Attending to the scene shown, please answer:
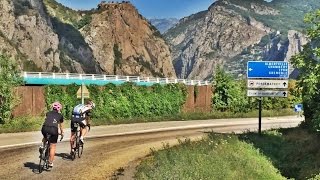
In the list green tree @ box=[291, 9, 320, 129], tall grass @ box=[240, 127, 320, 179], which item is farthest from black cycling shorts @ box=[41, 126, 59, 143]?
green tree @ box=[291, 9, 320, 129]

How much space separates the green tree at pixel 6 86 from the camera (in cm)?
3466

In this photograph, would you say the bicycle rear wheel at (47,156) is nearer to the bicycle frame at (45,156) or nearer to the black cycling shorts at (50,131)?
the bicycle frame at (45,156)

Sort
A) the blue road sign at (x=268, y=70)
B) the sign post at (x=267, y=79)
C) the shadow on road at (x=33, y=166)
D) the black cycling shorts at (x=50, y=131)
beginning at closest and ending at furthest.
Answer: the black cycling shorts at (x=50, y=131) → the shadow on road at (x=33, y=166) → the sign post at (x=267, y=79) → the blue road sign at (x=268, y=70)

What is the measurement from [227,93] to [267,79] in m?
31.5

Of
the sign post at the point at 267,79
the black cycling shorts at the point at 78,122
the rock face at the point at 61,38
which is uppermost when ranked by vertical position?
the rock face at the point at 61,38

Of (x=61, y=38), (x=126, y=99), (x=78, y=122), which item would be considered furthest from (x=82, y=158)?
(x=61, y=38)

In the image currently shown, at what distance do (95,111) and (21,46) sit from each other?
91049 mm

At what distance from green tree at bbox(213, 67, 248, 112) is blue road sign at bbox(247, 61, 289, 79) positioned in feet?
98.0

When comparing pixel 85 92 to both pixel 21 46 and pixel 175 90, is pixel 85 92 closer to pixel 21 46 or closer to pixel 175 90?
pixel 175 90

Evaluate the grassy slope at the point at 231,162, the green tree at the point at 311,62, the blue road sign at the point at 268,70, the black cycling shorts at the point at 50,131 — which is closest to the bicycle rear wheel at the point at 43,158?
the black cycling shorts at the point at 50,131

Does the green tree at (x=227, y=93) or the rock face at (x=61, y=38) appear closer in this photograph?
the green tree at (x=227, y=93)

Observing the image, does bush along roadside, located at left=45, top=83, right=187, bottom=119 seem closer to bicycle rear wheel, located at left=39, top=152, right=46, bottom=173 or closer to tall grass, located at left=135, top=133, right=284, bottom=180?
tall grass, located at left=135, top=133, right=284, bottom=180

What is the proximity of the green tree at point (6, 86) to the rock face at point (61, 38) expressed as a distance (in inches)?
1961

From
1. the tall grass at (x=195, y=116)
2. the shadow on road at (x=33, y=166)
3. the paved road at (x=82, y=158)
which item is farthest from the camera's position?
the tall grass at (x=195, y=116)
